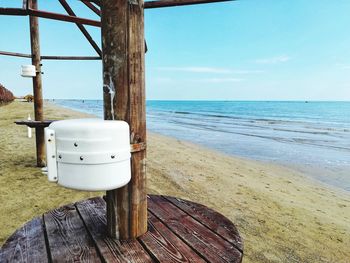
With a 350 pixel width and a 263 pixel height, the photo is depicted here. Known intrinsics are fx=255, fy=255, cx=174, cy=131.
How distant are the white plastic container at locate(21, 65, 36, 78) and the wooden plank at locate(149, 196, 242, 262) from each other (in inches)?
191

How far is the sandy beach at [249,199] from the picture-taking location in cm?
346

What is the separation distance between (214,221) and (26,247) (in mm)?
1171

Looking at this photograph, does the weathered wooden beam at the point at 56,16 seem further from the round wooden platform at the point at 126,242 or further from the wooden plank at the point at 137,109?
the round wooden platform at the point at 126,242

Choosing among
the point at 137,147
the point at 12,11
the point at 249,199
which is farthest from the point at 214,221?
the point at 249,199

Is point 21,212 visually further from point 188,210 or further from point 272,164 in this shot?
point 272,164

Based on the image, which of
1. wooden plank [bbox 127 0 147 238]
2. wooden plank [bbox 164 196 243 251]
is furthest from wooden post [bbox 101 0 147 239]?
wooden plank [bbox 164 196 243 251]

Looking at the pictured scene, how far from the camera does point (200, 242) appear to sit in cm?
150

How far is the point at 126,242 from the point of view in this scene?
1.49m

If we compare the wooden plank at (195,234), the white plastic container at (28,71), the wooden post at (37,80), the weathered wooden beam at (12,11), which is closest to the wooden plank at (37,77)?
the wooden post at (37,80)

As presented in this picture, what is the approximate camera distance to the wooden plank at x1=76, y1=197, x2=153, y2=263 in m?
1.34

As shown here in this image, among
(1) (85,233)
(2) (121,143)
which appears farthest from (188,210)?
Answer: (2) (121,143)

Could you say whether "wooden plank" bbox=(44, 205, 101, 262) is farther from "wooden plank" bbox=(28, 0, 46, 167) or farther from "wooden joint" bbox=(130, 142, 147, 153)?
"wooden plank" bbox=(28, 0, 46, 167)

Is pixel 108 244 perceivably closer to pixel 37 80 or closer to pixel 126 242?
pixel 126 242

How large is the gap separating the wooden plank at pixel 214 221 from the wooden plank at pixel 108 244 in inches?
20.0
